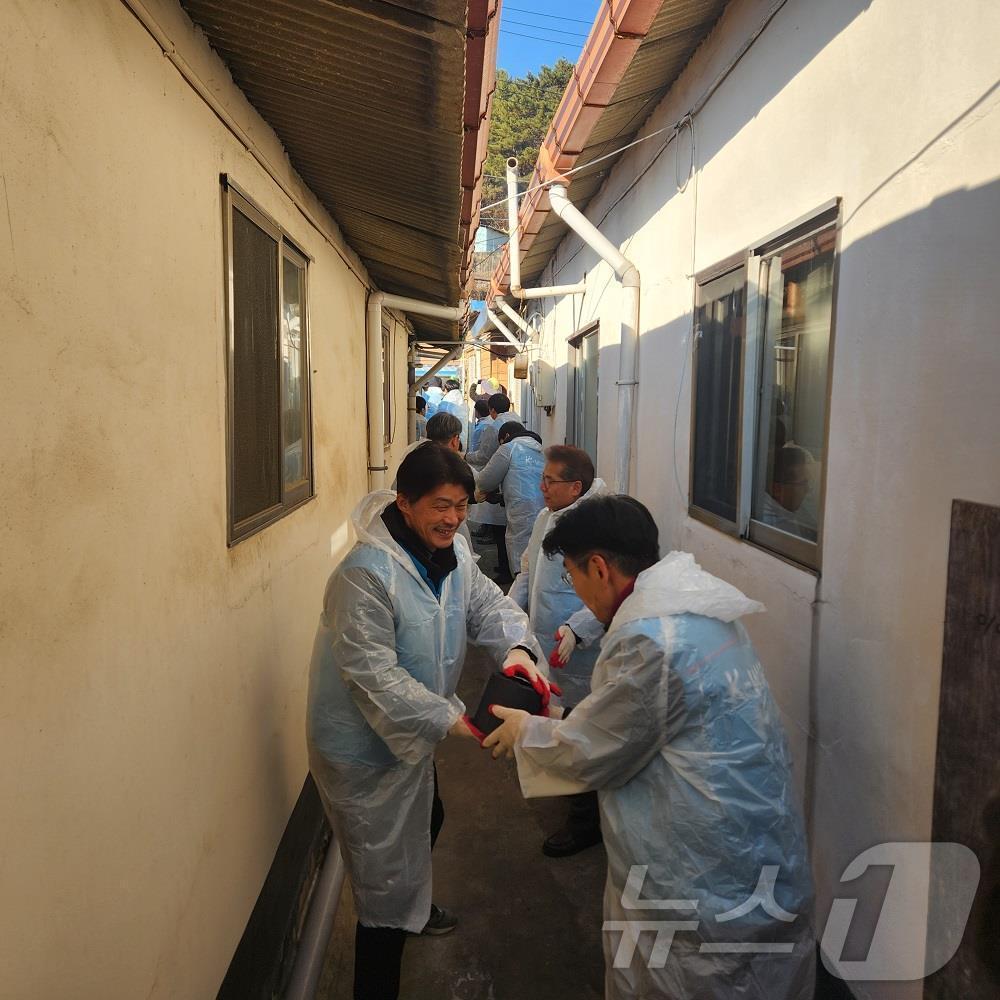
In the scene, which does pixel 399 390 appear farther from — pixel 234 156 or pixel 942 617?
pixel 942 617

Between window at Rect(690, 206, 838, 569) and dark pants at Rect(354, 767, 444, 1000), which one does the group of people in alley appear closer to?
dark pants at Rect(354, 767, 444, 1000)

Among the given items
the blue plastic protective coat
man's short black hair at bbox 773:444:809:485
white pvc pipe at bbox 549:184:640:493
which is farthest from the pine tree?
man's short black hair at bbox 773:444:809:485

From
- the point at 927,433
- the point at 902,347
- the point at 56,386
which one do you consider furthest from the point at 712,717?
the point at 56,386

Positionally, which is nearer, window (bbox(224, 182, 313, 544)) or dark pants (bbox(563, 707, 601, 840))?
window (bbox(224, 182, 313, 544))

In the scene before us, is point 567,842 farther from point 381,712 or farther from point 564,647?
point 381,712

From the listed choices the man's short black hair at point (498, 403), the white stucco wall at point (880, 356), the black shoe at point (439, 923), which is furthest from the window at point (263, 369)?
the man's short black hair at point (498, 403)

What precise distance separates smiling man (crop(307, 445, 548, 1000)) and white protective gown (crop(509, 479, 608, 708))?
3.51 feet

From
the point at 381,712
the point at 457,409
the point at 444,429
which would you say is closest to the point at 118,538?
the point at 381,712

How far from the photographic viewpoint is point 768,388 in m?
2.98

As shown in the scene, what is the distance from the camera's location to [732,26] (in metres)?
3.34

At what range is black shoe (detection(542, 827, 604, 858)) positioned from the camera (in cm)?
331

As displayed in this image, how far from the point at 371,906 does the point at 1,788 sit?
146 centimetres

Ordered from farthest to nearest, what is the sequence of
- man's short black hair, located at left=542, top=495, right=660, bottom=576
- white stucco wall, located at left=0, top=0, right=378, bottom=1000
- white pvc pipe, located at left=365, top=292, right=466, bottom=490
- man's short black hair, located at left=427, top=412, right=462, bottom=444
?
white pvc pipe, located at left=365, top=292, right=466, bottom=490 < man's short black hair, located at left=427, top=412, right=462, bottom=444 < man's short black hair, located at left=542, top=495, right=660, bottom=576 < white stucco wall, located at left=0, top=0, right=378, bottom=1000

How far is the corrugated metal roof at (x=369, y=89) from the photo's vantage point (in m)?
1.74
